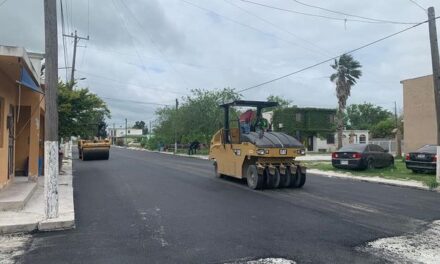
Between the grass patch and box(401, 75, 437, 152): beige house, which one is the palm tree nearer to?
box(401, 75, 437, 152): beige house

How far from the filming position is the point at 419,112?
29594mm

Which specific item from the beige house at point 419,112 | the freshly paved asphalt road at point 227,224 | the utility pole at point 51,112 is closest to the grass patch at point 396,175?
the freshly paved asphalt road at point 227,224

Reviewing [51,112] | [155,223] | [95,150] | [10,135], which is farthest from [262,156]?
[95,150]

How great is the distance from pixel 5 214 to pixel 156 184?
6.84m

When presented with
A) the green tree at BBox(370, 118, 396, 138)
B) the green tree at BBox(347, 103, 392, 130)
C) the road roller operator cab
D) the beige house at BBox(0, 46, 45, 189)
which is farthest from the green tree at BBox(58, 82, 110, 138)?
the green tree at BBox(347, 103, 392, 130)

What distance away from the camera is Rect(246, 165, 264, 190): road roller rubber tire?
1409 centimetres

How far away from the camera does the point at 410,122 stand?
3025 cm

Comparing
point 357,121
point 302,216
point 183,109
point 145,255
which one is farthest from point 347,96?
point 357,121

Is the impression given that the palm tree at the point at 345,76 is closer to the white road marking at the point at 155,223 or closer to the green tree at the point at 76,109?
the green tree at the point at 76,109

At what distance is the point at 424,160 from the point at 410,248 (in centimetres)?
1348

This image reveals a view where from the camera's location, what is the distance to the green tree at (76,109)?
20.8 metres

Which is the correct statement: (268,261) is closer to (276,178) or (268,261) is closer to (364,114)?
(276,178)

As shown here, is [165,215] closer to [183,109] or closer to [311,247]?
[311,247]

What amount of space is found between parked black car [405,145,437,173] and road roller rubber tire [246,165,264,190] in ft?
28.8
